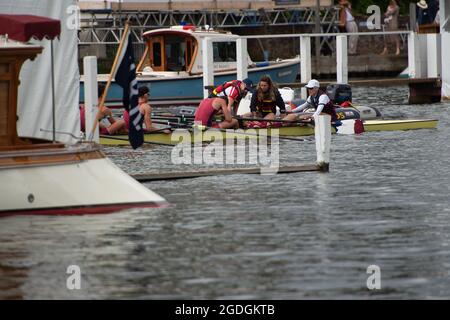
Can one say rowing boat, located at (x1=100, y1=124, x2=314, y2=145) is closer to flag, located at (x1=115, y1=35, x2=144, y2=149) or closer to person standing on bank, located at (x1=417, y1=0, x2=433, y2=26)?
flag, located at (x1=115, y1=35, x2=144, y2=149)

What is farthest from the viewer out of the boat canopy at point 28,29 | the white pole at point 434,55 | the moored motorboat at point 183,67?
the moored motorboat at point 183,67

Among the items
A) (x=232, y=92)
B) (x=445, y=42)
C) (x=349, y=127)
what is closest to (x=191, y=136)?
(x=232, y=92)

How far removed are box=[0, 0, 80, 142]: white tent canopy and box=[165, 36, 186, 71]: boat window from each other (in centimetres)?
2529

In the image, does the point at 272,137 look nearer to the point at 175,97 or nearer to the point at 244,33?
the point at 175,97

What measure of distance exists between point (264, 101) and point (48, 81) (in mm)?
9059

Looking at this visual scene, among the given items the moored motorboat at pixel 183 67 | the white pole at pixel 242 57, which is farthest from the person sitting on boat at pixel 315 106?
the moored motorboat at pixel 183 67

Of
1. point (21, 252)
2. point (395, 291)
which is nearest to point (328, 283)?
point (395, 291)

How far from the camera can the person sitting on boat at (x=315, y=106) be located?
29.5 metres

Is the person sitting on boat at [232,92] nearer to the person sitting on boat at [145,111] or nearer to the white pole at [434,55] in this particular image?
the person sitting on boat at [145,111]

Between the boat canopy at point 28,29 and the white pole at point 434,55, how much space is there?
78.8 feet

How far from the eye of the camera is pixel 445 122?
34.5m

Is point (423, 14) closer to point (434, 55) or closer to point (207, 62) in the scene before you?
point (434, 55)

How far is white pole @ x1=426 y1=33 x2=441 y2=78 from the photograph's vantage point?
4159 centimetres

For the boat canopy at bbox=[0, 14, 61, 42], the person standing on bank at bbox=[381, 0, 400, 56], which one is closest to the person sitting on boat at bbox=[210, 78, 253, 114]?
the boat canopy at bbox=[0, 14, 61, 42]
